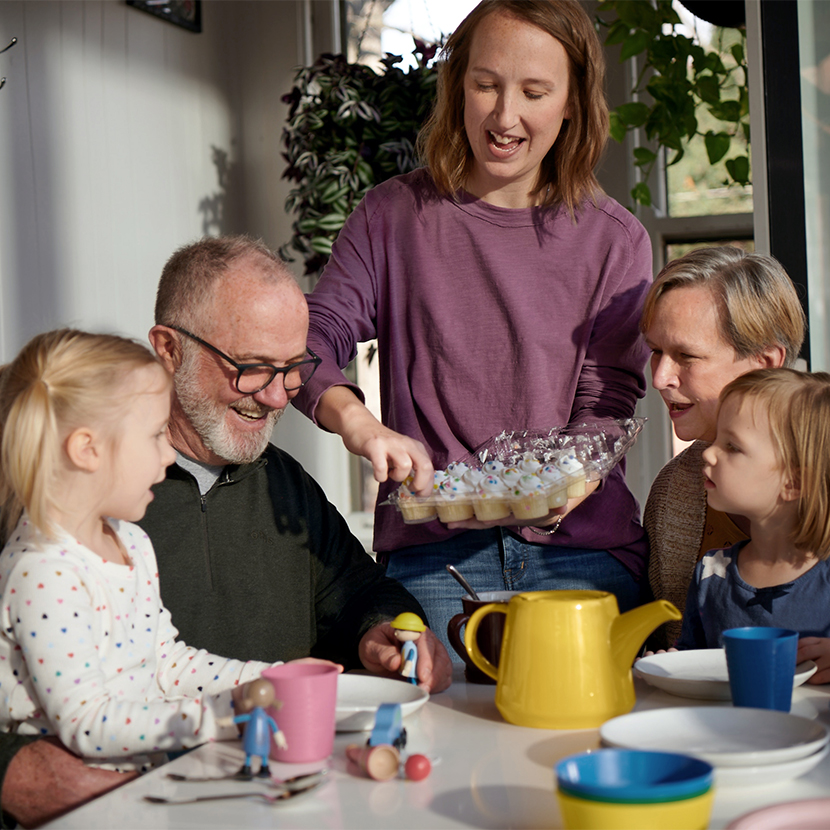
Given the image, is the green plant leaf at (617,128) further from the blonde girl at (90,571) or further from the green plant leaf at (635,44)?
the blonde girl at (90,571)

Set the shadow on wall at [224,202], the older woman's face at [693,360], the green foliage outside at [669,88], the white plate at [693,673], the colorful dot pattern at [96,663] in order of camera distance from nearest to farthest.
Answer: the colorful dot pattern at [96,663]
the white plate at [693,673]
the older woman's face at [693,360]
the green foliage outside at [669,88]
the shadow on wall at [224,202]

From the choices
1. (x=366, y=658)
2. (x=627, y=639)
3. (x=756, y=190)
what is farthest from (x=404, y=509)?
(x=756, y=190)

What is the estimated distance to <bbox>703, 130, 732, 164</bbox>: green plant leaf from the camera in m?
2.74

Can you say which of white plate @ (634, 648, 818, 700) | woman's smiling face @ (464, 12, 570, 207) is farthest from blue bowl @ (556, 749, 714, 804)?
woman's smiling face @ (464, 12, 570, 207)

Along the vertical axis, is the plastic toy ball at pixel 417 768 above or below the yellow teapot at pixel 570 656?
below

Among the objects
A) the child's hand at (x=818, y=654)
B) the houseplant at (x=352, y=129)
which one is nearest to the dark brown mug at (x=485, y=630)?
the child's hand at (x=818, y=654)

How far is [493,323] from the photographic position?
66.9 inches

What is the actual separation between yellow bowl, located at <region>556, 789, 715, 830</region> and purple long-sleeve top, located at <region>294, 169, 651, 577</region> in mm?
973

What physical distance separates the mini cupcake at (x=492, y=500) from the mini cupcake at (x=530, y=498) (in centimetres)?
1

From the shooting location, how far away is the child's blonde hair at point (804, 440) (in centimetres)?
135

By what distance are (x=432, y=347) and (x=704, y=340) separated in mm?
449

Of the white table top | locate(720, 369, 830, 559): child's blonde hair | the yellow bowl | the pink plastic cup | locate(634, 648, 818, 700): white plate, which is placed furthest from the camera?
locate(720, 369, 830, 559): child's blonde hair

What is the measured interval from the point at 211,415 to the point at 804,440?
0.84 meters

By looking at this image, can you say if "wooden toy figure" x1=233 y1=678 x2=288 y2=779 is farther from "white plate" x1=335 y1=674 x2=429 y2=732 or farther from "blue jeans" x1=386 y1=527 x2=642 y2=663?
"blue jeans" x1=386 y1=527 x2=642 y2=663
